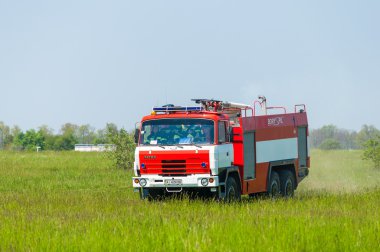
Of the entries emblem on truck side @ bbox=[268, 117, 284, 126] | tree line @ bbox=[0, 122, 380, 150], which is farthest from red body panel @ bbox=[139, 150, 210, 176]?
tree line @ bbox=[0, 122, 380, 150]

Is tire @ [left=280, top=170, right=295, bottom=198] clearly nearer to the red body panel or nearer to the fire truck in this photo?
the fire truck

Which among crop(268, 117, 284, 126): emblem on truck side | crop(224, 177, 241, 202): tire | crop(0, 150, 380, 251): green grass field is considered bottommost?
crop(0, 150, 380, 251): green grass field

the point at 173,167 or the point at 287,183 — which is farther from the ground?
the point at 173,167

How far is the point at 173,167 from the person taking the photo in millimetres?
22578

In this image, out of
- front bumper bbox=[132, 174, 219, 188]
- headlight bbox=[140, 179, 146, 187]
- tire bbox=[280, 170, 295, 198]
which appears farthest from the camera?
tire bbox=[280, 170, 295, 198]

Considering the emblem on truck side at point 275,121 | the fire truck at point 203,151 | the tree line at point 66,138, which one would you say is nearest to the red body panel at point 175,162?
the fire truck at point 203,151

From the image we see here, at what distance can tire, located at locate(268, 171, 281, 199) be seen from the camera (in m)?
25.6

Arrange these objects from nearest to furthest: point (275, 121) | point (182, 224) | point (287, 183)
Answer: point (182, 224), point (275, 121), point (287, 183)

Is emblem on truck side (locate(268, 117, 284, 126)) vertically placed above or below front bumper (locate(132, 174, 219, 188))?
above

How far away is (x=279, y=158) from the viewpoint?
26.1 meters

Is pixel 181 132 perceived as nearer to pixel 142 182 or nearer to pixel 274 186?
pixel 142 182

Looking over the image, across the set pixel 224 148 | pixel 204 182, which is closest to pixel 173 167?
pixel 204 182

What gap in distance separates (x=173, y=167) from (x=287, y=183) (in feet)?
17.6

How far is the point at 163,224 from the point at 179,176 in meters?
7.18
